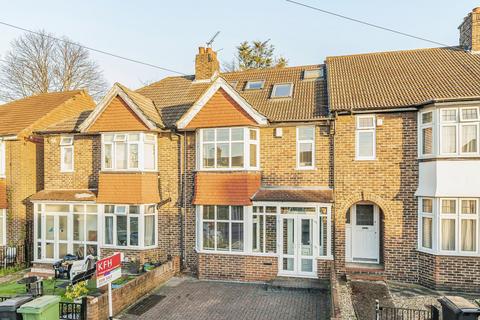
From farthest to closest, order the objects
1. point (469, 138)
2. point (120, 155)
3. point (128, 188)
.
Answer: point (120, 155), point (128, 188), point (469, 138)

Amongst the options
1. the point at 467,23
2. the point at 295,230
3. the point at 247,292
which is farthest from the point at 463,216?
the point at 467,23

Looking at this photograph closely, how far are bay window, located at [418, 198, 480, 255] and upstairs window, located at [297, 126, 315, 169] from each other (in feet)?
14.1

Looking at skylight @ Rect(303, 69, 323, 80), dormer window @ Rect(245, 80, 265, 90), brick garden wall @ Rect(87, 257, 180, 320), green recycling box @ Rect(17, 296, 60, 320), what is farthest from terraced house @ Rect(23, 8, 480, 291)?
green recycling box @ Rect(17, 296, 60, 320)

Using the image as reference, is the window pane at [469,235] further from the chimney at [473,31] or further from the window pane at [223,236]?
the chimney at [473,31]

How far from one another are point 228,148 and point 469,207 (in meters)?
8.38

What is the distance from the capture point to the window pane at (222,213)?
1337 cm

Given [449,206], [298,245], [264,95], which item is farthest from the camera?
[264,95]

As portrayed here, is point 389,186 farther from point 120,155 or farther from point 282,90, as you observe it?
point 120,155

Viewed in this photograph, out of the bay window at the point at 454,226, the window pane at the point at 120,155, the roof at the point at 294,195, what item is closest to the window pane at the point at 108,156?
the window pane at the point at 120,155

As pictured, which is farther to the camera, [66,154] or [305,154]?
[66,154]

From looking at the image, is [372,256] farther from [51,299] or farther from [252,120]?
[51,299]

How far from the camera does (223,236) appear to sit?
13.4m

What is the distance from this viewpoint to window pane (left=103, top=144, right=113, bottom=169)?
14375mm

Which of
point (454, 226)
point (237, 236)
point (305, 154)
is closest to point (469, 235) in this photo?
point (454, 226)
